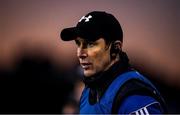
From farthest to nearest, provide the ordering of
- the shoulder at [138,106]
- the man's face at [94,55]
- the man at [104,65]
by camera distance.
Result: the man's face at [94,55]
the man at [104,65]
the shoulder at [138,106]

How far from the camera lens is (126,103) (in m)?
2.83

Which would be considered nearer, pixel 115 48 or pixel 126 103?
pixel 126 103

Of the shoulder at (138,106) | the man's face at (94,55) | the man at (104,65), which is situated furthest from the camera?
the man's face at (94,55)

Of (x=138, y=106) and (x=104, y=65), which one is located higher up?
(x=104, y=65)

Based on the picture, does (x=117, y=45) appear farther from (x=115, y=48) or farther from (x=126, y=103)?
(x=126, y=103)

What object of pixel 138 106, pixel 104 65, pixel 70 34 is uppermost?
pixel 70 34

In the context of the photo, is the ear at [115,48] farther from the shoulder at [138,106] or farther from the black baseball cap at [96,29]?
the shoulder at [138,106]

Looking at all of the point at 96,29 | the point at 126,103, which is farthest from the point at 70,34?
the point at 126,103

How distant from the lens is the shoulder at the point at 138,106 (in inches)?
111

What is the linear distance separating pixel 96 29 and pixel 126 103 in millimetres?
466

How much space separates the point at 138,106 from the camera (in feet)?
9.24

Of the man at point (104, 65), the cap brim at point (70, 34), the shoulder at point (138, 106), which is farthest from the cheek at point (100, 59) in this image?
the shoulder at point (138, 106)

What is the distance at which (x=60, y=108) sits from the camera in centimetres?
718

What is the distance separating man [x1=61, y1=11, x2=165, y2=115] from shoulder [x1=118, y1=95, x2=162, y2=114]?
0.04 meters
